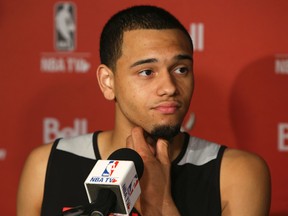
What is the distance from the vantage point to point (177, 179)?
138 centimetres

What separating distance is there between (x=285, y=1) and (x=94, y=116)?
87cm

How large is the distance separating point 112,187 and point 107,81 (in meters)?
0.66

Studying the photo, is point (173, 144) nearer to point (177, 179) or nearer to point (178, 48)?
point (177, 179)

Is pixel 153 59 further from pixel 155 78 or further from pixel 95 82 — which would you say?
pixel 95 82

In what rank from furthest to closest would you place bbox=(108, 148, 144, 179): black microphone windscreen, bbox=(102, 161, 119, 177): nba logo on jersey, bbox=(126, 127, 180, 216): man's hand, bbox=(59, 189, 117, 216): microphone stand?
1. bbox=(126, 127, 180, 216): man's hand
2. bbox=(108, 148, 144, 179): black microphone windscreen
3. bbox=(102, 161, 119, 177): nba logo on jersey
4. bbox=(59, 189, 117, 216): microphone stand

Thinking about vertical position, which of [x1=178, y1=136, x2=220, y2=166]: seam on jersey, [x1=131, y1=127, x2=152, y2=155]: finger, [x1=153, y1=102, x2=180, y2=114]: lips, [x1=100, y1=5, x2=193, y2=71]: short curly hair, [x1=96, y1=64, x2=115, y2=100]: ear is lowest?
[x1=178, y1=136, x2=220, y2=166]: seam on jersey

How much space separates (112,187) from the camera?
A: 2.63ft

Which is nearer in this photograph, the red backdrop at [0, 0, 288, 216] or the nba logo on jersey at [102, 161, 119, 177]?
the nba logo on jersey at [102, 161, 119, 177]

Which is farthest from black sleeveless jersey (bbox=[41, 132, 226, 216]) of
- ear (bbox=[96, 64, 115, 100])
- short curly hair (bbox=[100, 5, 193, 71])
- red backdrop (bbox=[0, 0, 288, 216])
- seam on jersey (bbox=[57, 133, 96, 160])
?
red backdrop (bbox=[0, 0, 288, 216])

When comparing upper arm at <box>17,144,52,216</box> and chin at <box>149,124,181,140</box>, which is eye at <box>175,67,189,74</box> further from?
upper arm at <box>17,144,52,216</box>

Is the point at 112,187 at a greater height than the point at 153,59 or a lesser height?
lesser

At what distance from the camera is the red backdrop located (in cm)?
185

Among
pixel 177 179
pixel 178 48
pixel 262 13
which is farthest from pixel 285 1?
pixel 177 179

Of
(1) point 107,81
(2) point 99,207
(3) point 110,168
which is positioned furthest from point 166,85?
(2) point 99,207
